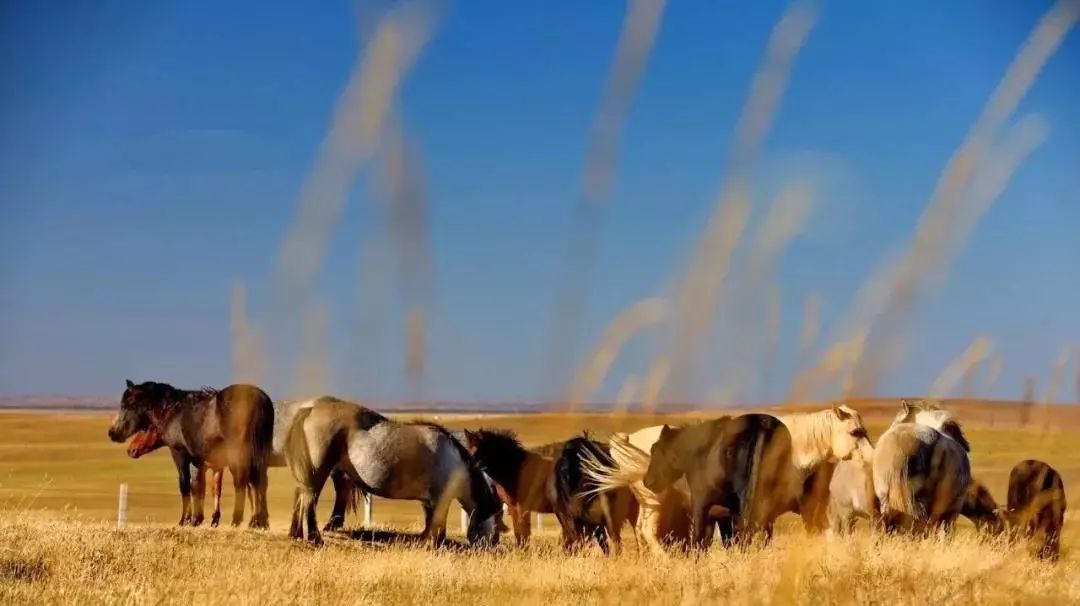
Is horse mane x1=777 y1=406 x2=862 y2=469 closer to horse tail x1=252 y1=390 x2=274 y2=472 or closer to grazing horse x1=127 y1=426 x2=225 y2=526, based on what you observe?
horse tail x1=252 y1=390 x2=274 y2=472

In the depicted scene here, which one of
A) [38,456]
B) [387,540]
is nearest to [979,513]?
[387,540]

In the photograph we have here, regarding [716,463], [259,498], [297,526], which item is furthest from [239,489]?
[716,463]

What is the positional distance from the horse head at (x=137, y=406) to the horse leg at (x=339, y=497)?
330 cm

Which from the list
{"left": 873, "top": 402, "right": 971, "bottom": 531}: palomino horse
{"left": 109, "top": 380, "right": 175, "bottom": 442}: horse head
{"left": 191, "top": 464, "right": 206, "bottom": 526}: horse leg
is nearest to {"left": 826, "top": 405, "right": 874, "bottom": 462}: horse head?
{"left": 873, "top": 402, "right": 971, "bottom": 531}: palomino horse

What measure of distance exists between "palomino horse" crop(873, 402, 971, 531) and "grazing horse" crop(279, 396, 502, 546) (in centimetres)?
513

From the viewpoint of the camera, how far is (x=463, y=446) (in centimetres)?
1683

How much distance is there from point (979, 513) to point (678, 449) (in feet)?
18.1

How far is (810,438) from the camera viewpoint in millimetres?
12875

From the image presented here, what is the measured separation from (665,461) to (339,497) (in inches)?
253

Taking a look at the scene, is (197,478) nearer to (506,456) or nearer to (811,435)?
(506,456)

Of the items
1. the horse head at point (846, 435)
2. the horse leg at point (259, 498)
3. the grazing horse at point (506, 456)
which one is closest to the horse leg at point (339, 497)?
the horse leg at point (259, 498)

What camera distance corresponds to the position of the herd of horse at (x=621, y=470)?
1283cm

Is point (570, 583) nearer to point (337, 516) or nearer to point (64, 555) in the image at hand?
point (64, 555)

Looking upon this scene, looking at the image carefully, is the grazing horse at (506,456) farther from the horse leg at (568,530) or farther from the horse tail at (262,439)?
the horse tail at (262,439)
